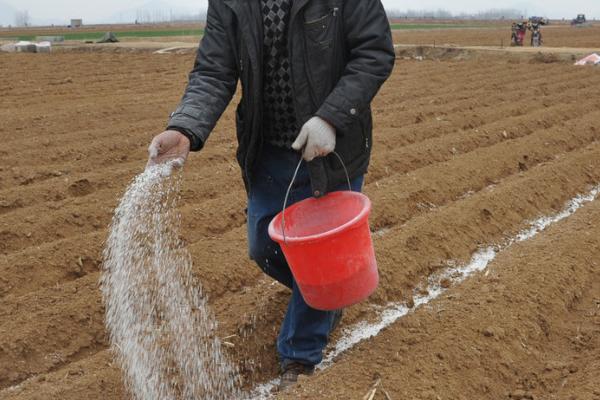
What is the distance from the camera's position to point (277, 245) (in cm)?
287

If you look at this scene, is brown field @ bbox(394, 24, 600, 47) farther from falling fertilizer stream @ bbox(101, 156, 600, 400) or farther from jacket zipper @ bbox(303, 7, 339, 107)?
jacket zipper @ bbox(303, 7, 339, 107)

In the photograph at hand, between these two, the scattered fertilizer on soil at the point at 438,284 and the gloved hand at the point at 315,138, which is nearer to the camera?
the gloved hand at the point at 315,138

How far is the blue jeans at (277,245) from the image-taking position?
2766mm

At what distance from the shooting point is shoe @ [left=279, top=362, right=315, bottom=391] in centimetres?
294

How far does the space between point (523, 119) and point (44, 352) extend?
5750 mm

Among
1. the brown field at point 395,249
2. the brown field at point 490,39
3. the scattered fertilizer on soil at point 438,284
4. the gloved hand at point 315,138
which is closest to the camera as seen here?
the gloved hand at point 315,138

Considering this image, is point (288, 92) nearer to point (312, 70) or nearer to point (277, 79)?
point (277, 79)

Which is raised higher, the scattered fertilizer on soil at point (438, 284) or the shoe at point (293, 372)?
the shoe at point (293, 372)

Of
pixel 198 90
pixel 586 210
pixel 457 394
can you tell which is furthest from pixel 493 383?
pixel 586 210

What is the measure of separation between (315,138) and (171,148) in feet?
1.66


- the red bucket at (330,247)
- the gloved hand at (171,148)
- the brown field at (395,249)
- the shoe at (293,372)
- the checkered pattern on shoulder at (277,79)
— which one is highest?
the checkered pattern on shoulder at (277,79)

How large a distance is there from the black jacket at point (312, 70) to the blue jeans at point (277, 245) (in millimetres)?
108

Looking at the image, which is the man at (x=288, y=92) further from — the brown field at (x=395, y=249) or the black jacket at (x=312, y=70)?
the brown field at (x=395, y=249)

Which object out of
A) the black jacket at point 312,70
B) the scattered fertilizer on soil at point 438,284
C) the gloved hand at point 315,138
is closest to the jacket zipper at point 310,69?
the black jacket at point 312,70
